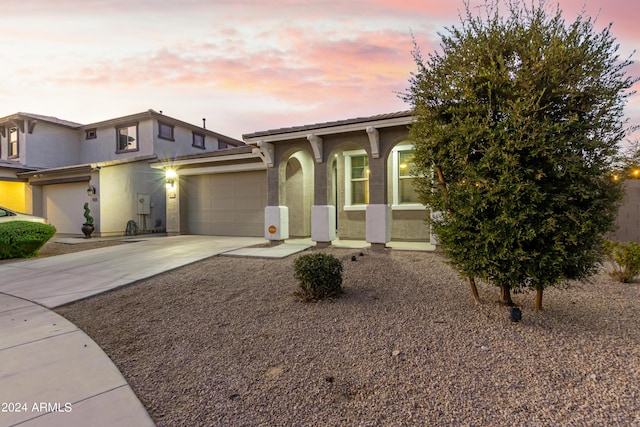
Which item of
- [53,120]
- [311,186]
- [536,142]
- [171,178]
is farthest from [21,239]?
[53,120]

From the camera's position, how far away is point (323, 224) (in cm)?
899

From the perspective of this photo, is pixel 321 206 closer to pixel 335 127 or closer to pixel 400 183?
pixel 335 127

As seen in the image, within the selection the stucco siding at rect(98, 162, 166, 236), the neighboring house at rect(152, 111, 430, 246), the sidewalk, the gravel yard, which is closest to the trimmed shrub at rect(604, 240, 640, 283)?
the gravel yard

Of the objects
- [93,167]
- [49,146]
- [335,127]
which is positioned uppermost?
[49,146]

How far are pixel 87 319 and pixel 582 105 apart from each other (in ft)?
21.3

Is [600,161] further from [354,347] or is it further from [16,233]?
[16,233]

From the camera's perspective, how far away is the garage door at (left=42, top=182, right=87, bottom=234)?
14.5 metres

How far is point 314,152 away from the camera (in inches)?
357

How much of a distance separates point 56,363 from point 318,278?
9.58ft

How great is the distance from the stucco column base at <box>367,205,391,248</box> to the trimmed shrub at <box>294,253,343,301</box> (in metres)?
3.95

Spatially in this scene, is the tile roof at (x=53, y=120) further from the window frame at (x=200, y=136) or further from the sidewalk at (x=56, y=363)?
the sidewalk at (x=56, y=363)

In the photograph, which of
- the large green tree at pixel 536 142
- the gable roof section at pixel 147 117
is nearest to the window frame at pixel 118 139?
the gable roof section at pixel 147 117

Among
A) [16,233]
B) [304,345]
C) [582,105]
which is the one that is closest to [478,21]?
[582,105]

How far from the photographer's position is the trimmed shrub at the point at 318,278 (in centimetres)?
434
